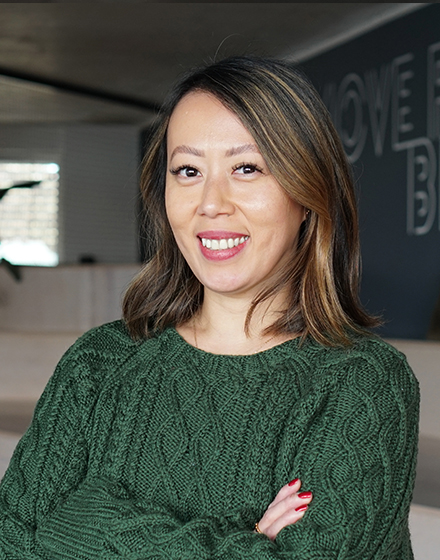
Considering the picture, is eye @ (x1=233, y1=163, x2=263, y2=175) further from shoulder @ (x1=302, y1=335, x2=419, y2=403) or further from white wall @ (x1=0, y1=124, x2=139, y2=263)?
white wall @ (x1=0, y1=124, x2=139, y2=263)

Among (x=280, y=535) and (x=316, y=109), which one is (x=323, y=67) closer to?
(x=316, y=109)

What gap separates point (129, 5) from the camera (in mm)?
4816

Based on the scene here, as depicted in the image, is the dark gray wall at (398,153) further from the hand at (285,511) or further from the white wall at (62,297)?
Result: the hand at (285,511)

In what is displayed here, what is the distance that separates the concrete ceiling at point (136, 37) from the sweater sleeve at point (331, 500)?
11.3ft

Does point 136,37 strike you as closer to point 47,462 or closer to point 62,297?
point 62,297

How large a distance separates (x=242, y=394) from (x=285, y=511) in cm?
20

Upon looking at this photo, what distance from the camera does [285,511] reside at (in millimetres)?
962

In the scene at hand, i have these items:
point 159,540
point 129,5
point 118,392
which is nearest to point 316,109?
point 118,392

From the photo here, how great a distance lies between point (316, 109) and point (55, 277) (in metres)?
2.64

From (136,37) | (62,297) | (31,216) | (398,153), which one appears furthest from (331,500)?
(31,216)

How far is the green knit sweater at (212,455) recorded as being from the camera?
97cm

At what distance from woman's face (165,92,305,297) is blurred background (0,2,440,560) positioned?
0.64 m

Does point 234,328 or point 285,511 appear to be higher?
point 234,328

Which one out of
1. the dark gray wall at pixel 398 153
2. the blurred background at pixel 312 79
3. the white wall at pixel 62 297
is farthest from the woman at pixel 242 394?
the dark gray wall at pixel 398 153
